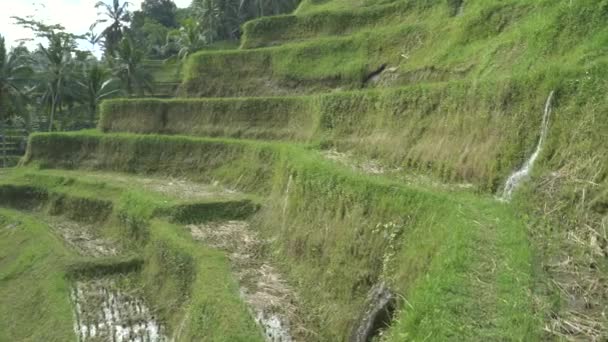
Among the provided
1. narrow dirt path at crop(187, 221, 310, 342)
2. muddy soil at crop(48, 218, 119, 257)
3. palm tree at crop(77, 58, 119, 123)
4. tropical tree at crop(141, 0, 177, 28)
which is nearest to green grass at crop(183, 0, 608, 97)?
narrow dirt path at crop(187, 221, 310, 342)

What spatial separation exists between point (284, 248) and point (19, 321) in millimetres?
5457

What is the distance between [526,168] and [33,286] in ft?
34.3

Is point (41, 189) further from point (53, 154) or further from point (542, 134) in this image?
point (542, 134)

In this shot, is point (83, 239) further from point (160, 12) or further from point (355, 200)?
point (160, 12)

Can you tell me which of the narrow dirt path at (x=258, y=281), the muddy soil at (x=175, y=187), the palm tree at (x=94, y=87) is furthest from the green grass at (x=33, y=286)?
the palm tree at (x=94, y=87)

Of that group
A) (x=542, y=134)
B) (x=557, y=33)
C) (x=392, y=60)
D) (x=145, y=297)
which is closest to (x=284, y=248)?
(x=145, y=297)

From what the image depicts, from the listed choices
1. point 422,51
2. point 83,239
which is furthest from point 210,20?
point 83,239

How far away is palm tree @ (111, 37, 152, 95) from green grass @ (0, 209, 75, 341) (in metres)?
19.6

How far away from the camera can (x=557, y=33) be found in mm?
10523

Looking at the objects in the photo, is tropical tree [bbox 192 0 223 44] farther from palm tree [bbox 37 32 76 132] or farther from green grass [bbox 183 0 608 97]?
green grass [bbox 183 0 608 97]

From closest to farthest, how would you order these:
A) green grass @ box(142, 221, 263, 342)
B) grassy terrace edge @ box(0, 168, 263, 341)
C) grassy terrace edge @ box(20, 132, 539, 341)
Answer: grassy terrace edge @ box(20, 132, 539, 341) < green grass @ box(142, 221, 263, 342) < grassy terrace edge @ box(0, 168, 263, 341)

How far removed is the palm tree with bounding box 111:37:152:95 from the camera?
35.3 meters

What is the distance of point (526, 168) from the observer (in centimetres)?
834

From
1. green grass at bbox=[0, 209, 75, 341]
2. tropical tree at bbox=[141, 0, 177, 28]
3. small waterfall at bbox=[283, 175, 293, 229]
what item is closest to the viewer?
green grass at bbox=[0, 209, 75, 341]
